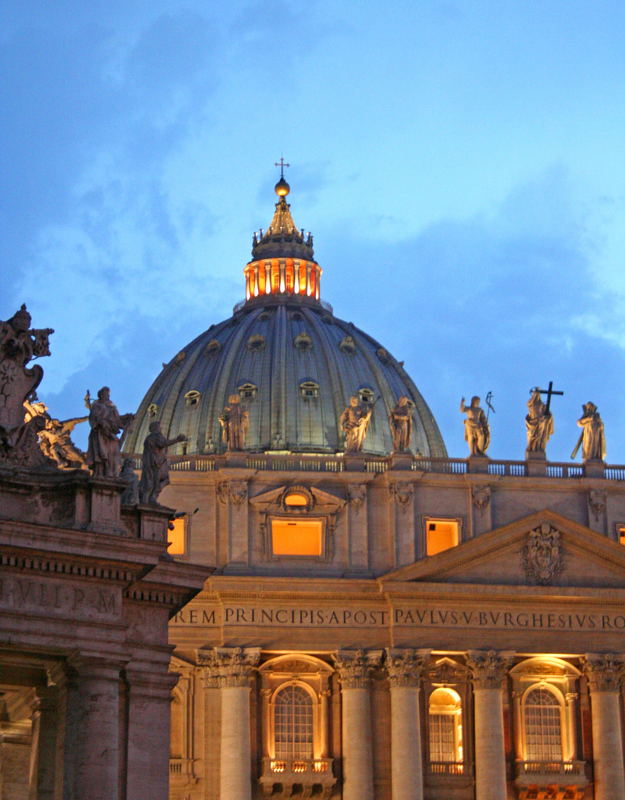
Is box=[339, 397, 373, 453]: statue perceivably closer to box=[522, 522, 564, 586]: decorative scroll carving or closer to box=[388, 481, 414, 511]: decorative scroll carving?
box=[388, 481, 414, 511]: decorative scroll carving

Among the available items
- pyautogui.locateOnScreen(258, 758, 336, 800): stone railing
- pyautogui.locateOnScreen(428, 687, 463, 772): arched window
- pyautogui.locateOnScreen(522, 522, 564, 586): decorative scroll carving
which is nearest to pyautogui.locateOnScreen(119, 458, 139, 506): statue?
pyautogui.locateOnScreen(258, 758, 336, 800): stone railing

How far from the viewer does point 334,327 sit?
145 metres

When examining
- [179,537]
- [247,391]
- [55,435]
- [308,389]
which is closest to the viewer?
[55,435]

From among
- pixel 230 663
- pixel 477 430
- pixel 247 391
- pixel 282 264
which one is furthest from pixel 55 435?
pixel 282 264

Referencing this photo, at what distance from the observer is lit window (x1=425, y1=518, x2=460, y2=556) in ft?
302

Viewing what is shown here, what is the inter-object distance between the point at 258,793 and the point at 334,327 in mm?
61625

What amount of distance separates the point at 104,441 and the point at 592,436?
52486 mm

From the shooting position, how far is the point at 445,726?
90.9 meters

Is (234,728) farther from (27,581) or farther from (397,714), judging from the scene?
(27,581)

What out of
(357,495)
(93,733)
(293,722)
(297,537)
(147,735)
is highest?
(357,495)

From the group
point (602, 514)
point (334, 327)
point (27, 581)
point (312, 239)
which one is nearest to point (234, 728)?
point (602, 514)

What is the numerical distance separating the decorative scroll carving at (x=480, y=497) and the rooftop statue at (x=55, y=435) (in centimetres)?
4144

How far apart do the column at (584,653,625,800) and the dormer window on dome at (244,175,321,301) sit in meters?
63.0

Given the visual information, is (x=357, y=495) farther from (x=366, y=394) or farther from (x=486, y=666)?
(x=366, y=394)
